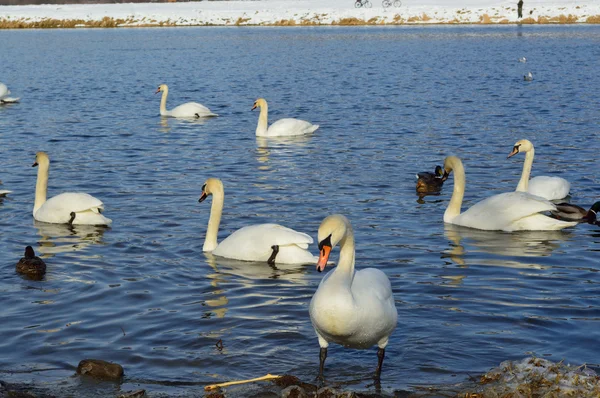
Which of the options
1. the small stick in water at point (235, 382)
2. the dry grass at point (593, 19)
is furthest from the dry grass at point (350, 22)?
the small stick in water at point (235, 382)

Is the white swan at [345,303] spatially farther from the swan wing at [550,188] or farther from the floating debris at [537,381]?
the swan wing at [550,188]

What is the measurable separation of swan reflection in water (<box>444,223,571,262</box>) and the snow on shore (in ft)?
198

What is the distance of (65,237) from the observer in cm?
1127

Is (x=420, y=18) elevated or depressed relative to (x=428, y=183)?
elevated

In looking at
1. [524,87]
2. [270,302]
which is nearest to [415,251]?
[270,302]

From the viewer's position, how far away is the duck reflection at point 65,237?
10.7 m

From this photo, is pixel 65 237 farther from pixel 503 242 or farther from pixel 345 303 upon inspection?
pixel 345 303

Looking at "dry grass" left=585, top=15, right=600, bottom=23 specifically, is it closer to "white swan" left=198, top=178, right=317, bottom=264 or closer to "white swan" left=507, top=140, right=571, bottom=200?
"white swan" left=507, top=140, right=571, bottom=200

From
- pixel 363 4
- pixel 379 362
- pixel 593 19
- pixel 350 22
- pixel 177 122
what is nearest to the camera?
pixel 379 362

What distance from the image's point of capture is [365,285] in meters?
6.34

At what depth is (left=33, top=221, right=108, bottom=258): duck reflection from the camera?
1072 cm

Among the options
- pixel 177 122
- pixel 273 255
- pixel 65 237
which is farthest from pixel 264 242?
pixel 177 122

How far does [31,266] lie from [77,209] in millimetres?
2162

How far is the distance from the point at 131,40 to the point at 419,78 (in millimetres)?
32182
